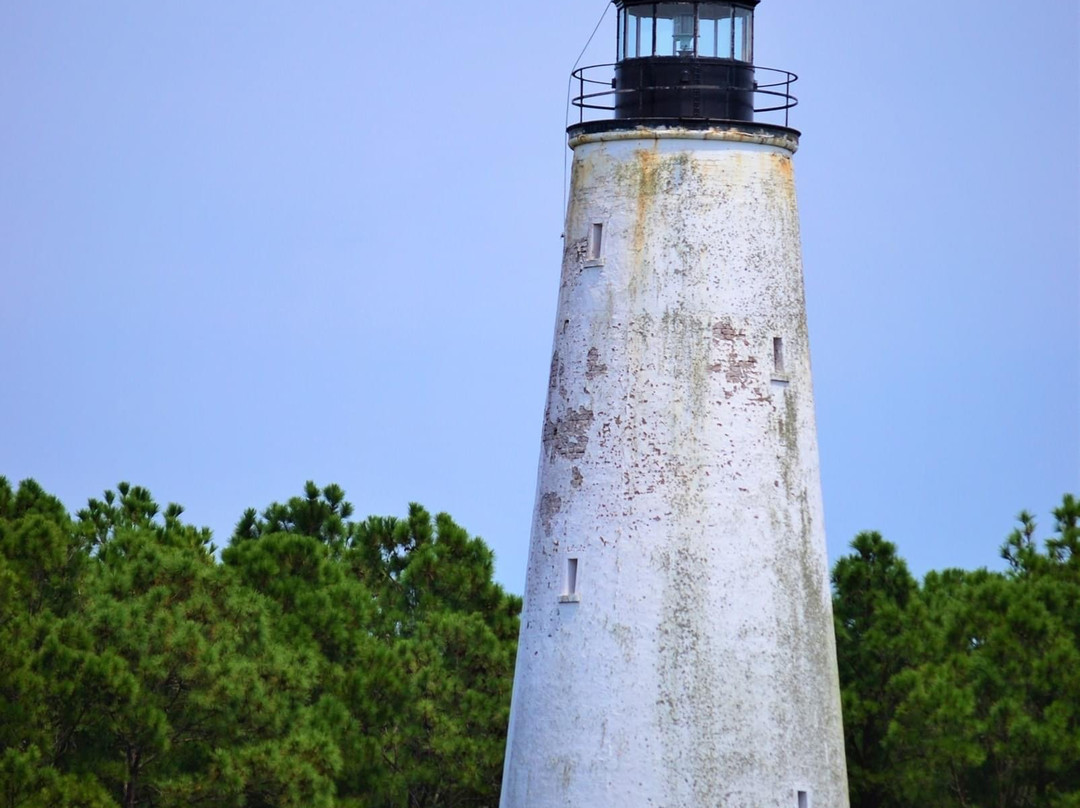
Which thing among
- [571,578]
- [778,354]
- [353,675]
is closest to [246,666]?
[353,675]

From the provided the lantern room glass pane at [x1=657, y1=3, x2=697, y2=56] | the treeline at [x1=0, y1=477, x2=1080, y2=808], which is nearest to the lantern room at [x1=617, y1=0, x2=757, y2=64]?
the lantern room glass pane at [x1=657, y1=3, x2=697, y2=56]

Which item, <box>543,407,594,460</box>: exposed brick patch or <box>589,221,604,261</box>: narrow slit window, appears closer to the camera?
<box>543,407,594,460</box>: exposed brick patch

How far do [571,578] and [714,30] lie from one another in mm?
5682

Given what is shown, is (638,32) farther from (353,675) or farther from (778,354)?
(353,675)

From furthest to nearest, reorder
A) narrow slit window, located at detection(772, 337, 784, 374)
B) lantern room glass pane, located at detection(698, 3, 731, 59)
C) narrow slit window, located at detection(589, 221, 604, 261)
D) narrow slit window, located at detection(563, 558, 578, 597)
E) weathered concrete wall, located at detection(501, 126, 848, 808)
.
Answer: lantern room glass pane, located at detection(698, 3, 731, 59)
narrow slit window, located at detection(589, 221, 604, 261)
narrow slit window, located at detection(772, 337, 784, 374)
narrow slit window, located at detection(563, 558, 578, 597)
weathered concrete wall, located at detection(501, 126, 848, 808)

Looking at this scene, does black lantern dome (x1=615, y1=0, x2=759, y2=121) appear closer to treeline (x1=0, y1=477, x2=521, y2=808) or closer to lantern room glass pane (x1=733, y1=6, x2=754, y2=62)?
lantern room glass pane (x1=733, y1=6, x2=754, y2=62)

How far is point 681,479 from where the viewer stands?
26547mm

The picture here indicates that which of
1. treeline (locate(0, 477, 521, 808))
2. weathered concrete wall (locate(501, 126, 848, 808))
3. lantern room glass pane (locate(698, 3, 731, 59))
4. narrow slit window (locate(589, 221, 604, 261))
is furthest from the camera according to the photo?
treeline (locate(0, 477, 521, 808))

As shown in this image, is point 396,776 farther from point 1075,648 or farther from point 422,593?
point 1075,648

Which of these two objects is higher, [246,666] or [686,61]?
[686,61]

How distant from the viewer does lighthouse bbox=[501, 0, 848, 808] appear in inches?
1040

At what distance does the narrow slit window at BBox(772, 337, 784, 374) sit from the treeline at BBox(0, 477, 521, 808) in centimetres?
725

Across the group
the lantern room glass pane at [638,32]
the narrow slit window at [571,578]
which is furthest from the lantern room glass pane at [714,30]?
the narrow slit window at [571,578]

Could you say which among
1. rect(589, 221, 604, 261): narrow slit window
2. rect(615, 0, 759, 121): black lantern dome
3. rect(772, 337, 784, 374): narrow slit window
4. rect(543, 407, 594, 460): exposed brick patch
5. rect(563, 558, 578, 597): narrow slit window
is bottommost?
rect(563, 558, 578, 597): narrow slit window
